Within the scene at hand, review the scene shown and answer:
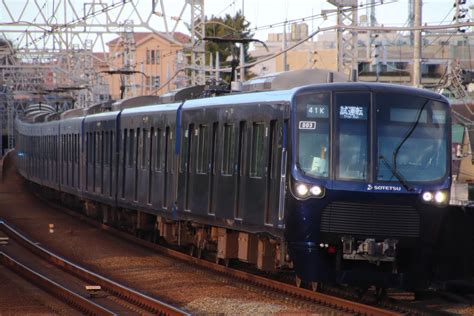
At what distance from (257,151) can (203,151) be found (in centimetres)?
278

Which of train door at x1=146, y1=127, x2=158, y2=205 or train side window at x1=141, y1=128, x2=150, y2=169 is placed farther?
train side window at x1=141, y1=128, x2=150, y2=169

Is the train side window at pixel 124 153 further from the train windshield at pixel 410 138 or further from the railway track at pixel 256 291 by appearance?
the train windshield at pixel 410 138

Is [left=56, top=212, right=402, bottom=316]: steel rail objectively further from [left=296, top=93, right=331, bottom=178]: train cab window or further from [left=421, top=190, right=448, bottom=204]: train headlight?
[left=296, top=93, right=331, bottom=178]: train cab window

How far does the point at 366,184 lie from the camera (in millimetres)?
13133

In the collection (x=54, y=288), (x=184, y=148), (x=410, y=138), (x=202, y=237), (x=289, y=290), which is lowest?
(x=54, y=288)

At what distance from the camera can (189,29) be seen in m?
38.0

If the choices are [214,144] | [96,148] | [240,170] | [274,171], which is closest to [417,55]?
[214,144]

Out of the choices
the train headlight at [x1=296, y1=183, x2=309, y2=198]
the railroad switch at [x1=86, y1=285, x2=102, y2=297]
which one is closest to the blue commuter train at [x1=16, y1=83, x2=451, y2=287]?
the train headlight at [x1=296, y1=183, x2=309, y2=198]

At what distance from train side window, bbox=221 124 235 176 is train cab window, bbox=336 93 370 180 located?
284 centimetres

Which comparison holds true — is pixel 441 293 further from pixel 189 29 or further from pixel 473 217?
pixel 189 29

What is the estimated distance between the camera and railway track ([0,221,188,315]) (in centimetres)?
1381

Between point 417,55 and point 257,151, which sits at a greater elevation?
point 417,55

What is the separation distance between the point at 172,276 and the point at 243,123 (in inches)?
133

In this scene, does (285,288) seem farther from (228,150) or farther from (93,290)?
(93,290)
